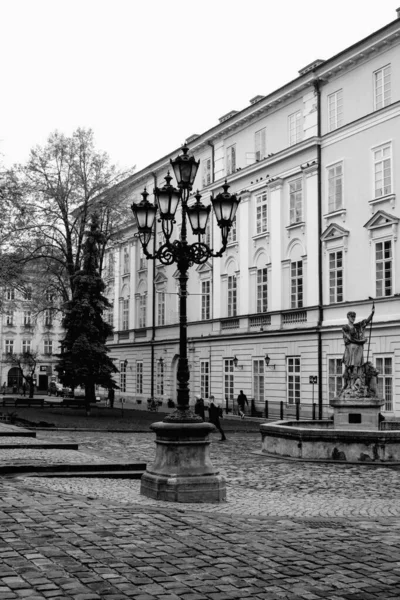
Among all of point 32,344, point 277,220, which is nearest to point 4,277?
point 277,220

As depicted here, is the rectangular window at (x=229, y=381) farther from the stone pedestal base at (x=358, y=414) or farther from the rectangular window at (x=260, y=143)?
the stone pedestal base at (x=358, y=414)

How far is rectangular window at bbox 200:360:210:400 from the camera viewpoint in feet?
152

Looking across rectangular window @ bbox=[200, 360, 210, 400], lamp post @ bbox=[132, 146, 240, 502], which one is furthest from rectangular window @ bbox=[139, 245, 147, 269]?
lamp post @ bbox=[132, 146, 240, 502]

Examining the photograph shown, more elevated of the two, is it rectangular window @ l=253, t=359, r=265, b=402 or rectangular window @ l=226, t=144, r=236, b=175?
rectangular window @ l=226, t=144, r=236, b=175

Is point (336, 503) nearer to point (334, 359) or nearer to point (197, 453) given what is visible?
point (197, 453)

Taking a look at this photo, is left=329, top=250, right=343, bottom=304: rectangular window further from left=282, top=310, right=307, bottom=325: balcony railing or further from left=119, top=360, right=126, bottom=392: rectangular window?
left=119, top=360, right=126, bottom=392: rectangular window

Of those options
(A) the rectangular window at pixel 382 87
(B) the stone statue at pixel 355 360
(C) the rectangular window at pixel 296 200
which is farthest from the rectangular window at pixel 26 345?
(B) the stone statue at pixel 355 360

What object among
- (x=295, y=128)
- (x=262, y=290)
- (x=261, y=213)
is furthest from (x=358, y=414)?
(x=261, y=213)

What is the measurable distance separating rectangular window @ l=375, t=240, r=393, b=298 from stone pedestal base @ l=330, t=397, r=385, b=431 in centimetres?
1161

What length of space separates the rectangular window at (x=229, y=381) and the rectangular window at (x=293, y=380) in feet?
18.9

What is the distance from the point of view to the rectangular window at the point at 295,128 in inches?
1528

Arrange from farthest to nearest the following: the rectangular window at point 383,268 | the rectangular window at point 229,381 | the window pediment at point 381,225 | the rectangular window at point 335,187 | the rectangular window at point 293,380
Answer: the rectangular window at point 229,381 < the rectangular window at point 293,380 < the rectangular window at point 335,187 < the rectangular window at point 383,268 < the window pediment at point 381,225

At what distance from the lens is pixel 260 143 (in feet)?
139

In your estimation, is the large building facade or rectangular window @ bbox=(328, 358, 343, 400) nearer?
the large building facade
